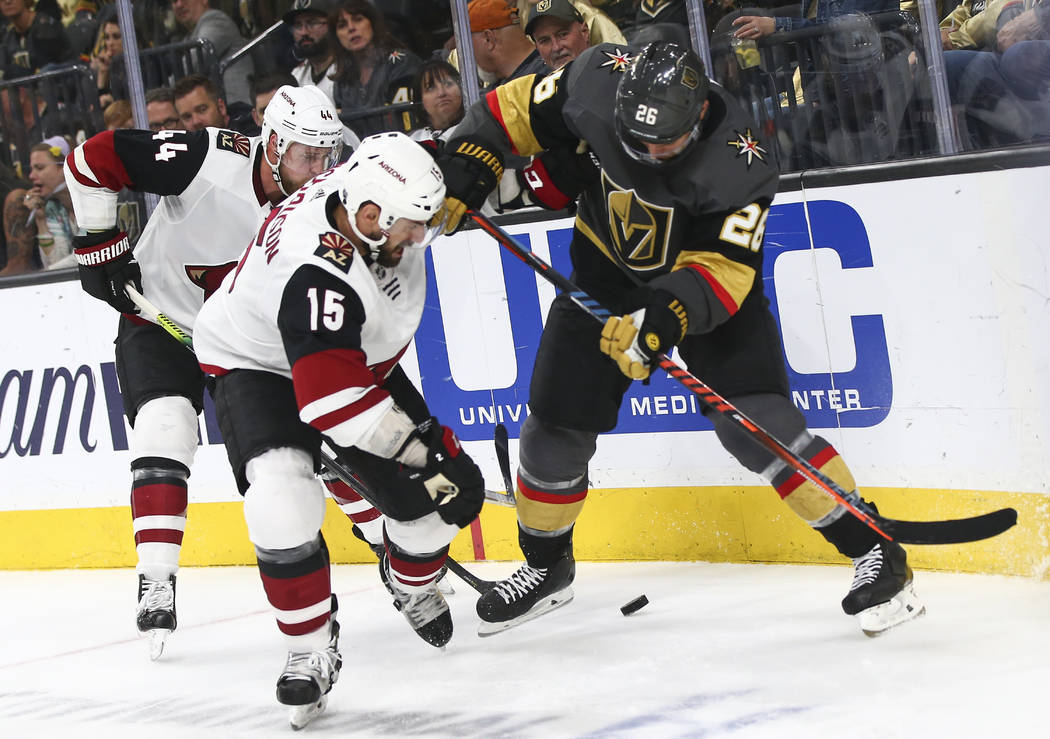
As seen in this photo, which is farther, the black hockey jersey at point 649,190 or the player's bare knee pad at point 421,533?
the player's bare knee pad at point 421,533

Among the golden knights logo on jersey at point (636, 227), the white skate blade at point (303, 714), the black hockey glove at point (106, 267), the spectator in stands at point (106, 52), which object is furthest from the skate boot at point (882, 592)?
the spectator in stands at point (106, 52)

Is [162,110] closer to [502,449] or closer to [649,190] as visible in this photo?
[502,449]

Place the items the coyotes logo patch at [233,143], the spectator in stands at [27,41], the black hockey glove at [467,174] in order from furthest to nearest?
the spectator in stands at [27,41], the coyotes logo patch at [233,143], the black hockey glove at [467,174]

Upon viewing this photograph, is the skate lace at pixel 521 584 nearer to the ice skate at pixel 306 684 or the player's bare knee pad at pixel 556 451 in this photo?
the player's bare knee pad at pixel 556 451

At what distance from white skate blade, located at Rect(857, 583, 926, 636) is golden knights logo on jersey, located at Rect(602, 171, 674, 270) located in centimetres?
92

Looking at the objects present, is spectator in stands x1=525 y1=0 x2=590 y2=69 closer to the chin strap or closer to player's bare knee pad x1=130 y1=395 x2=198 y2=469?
the chin strap

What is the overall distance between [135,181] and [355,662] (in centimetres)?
147

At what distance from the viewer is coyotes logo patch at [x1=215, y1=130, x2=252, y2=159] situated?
3.49 meters

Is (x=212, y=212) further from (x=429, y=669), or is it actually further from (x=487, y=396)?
(x=429, y=669)

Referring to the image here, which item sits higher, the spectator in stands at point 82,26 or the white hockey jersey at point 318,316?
the spectator in stands at point 82,26

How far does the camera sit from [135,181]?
137 inches

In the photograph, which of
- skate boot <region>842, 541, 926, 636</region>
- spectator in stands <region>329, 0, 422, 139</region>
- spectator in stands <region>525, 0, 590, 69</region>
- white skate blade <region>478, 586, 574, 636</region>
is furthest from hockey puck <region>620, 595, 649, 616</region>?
spectator in stands <region>329, 0, 422, 139</region>

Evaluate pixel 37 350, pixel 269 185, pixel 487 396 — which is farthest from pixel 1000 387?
pixel 37 350

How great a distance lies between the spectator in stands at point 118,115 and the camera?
15.2 ft
